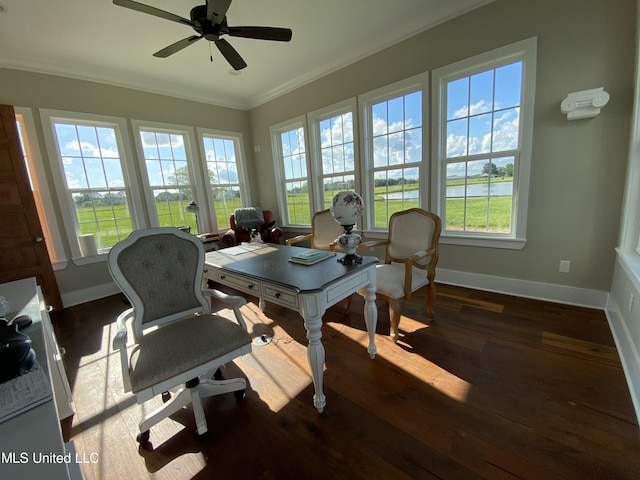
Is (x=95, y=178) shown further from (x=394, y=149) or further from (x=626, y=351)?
(x=626, y=351)

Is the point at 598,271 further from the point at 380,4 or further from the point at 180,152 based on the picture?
the point at 180,152

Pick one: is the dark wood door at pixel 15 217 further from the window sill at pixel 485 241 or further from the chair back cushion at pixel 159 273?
the window sill at pixel 485 241

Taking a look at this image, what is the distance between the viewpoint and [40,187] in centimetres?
302

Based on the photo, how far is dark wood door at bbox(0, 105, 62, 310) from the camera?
272cm

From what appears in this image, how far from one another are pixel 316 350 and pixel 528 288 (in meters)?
2.37

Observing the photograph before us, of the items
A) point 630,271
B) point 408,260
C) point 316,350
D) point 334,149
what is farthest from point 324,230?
point 630,271

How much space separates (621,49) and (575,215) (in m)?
1.24

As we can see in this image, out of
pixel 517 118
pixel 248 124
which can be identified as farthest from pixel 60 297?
pixel 517 118

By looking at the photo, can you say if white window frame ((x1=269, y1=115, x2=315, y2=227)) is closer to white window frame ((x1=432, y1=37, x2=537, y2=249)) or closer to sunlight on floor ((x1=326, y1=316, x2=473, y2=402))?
white window frame ((x1=432, y1=37, x2=537, y2=249))

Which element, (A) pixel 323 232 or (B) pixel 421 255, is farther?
(A) pixel 323 232

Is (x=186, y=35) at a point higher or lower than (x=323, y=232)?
higher

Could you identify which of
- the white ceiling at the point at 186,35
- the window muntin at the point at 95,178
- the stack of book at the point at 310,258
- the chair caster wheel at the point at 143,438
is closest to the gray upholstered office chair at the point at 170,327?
the chair caster wheel at the point at 143,438
